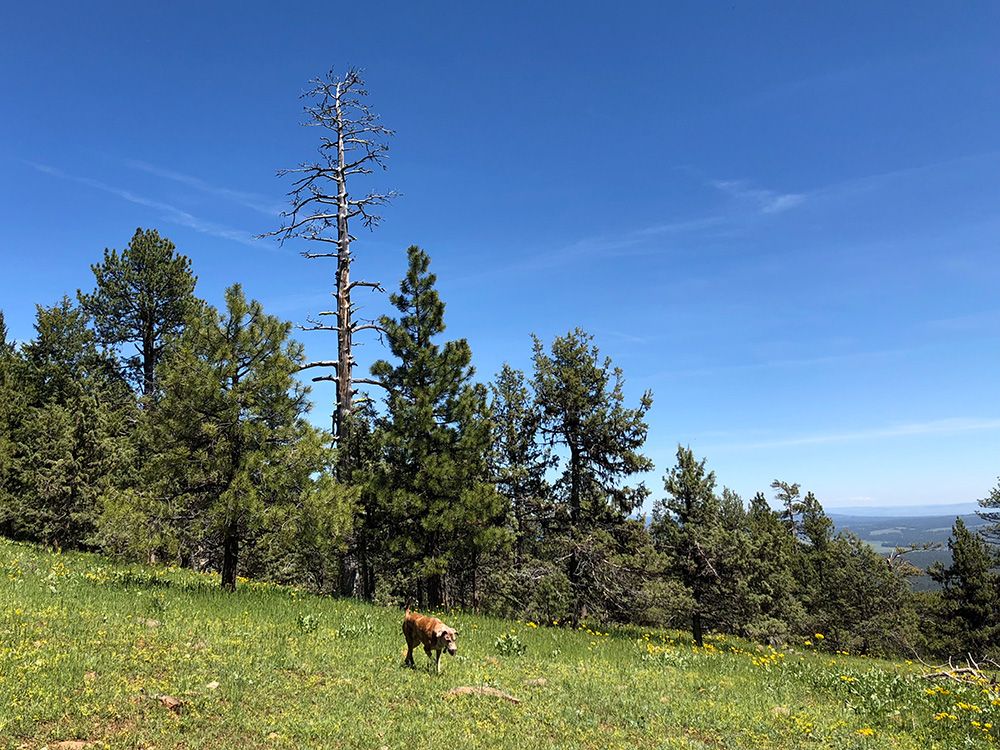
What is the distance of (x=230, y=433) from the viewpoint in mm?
14750

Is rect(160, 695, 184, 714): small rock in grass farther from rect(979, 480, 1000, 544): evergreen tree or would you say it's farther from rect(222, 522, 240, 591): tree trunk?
rect(979, 480, 1000, 544): evergreen tree

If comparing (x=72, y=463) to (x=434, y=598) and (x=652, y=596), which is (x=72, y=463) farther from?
(x=652, y=596)

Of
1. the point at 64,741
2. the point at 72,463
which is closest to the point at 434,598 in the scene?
the point at 64,741

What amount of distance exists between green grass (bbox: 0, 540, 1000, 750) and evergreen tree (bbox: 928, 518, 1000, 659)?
145 ft

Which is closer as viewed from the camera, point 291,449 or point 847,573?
point 291,449

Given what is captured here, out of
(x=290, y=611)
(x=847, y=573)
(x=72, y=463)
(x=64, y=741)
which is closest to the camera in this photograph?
(x=64, y=741)

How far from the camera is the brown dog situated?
9.56 metres

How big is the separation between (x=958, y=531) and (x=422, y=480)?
48.3 metres

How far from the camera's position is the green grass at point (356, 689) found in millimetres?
6684

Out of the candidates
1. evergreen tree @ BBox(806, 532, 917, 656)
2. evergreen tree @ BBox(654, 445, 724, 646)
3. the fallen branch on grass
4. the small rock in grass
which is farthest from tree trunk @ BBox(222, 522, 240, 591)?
evergreen tree @ BBox(806, 532, 917, 656)

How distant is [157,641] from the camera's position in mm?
9266

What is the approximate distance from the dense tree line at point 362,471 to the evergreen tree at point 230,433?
5cm

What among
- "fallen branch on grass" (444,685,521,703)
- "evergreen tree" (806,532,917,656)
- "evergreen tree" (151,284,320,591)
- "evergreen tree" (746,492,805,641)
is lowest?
"evergreen tree" (806,532,917,656)

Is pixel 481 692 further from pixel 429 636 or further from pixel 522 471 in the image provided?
pixel 522 471
